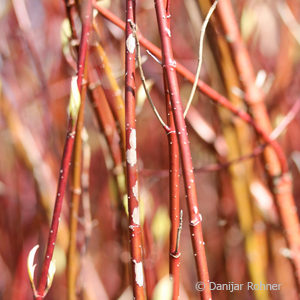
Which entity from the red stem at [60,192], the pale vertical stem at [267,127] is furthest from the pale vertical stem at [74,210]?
the pale vertical stem at [267,127]

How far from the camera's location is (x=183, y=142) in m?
0.24

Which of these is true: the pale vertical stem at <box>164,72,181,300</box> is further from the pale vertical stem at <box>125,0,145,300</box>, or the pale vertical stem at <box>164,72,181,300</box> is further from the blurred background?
the blurred background

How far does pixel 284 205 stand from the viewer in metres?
0.38

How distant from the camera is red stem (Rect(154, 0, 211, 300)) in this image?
239mm

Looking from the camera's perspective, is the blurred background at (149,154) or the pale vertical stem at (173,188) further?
the blurred background at (149,154)

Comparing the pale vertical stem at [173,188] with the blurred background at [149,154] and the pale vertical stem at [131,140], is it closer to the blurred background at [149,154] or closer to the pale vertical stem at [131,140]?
the pale vertical stem at [131,140]

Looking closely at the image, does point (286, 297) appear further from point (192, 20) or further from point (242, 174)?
point (192, 20)

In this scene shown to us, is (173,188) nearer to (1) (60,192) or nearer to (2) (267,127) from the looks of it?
(1) (60,192)

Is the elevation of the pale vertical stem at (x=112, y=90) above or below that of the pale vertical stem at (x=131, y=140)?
above

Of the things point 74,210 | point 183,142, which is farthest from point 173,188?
point 74,210

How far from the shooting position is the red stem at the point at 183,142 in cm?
24
